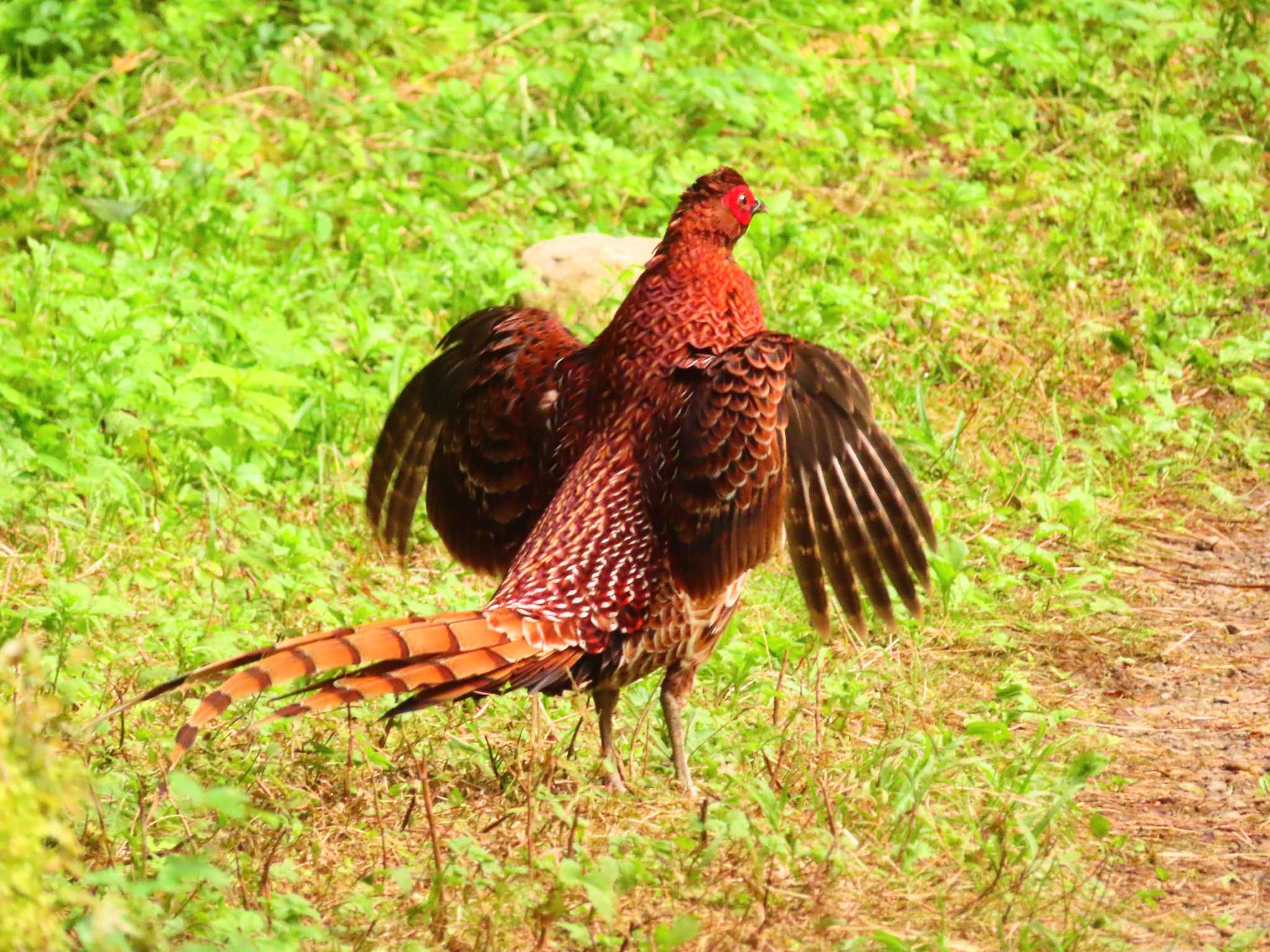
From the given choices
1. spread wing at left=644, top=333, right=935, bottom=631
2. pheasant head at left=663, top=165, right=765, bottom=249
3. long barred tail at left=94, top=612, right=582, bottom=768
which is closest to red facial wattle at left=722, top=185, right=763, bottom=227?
pheasant head at left=663, top=165, right=765, bottom=249

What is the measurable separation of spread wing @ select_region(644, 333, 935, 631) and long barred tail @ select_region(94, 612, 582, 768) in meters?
0.55

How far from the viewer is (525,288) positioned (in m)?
7.88

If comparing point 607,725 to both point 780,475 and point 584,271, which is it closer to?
point 780,475

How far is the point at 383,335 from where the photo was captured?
7.54m

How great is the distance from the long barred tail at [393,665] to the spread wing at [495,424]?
32.2 inches

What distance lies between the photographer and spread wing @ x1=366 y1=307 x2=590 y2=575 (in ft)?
Result: 16.5

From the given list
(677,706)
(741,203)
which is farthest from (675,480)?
(741,203)

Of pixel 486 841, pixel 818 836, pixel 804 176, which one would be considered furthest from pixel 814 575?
pixel 804 176

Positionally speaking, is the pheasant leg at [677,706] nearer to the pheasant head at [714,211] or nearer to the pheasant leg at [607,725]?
the pheasant leg at [607,725]

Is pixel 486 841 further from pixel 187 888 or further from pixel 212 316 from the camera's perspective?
pixel 212 316

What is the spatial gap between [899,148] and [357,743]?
6.19m

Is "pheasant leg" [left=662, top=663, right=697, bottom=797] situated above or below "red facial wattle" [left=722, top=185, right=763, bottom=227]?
below

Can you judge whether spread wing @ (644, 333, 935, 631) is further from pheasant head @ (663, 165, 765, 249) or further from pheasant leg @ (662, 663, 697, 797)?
pheasant head @ (663, 165, 765, 249)

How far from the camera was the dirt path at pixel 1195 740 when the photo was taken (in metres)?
4.30
